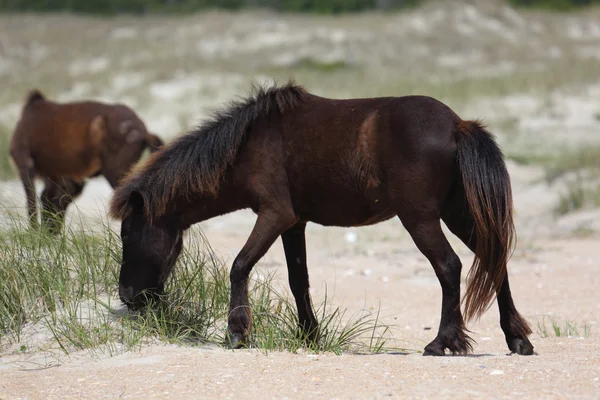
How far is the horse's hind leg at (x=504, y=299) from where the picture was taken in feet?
17.6

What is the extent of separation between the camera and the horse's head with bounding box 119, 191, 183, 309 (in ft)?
19.0

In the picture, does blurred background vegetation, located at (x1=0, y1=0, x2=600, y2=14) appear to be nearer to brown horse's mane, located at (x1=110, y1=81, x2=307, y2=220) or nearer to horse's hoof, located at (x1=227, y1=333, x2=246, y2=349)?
brown horse's mane, located at (x1=110, y1=81, x2=307, y2=220)

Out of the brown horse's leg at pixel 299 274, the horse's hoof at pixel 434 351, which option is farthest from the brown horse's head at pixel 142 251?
the horse's hoof at pixel 434 351

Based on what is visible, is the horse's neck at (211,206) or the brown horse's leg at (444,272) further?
the horse's neck at (211,206)

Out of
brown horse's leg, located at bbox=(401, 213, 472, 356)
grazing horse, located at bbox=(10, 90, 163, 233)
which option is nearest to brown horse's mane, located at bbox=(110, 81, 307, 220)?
brown horse's leg, located at bbox=(401, 213, 472, 356)

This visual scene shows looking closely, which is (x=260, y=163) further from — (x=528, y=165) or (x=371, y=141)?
(x=528, y=165)

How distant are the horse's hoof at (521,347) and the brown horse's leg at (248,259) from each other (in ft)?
5.01

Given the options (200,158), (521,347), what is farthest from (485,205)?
(200,158)

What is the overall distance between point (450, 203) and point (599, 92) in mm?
17396

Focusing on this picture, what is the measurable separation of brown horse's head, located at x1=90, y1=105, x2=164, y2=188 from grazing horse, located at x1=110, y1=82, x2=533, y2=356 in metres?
4.62

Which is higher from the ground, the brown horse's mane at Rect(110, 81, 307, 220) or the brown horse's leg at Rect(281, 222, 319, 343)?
the brown horse's mane at Rect(110, 81, 307, 220)

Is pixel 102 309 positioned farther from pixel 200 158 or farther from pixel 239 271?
pixel 200 158

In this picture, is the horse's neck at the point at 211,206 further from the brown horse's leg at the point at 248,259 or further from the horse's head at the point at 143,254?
the brown horse's leg at the point at 248,259

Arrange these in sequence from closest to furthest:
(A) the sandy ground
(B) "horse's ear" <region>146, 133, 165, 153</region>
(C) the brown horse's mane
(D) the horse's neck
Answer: (A) the sandy ground, (C) the brown horse's mane, (D) the horse's neck, (B) "horse's ear" <region>146, 133, 165, 153</region>
